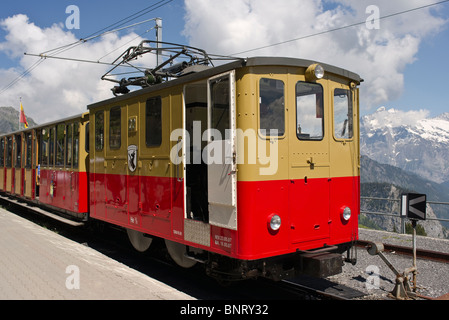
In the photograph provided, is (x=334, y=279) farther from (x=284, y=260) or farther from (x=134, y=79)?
(x=134, y=79)

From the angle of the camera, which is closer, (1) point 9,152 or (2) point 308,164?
(2) point 308,164

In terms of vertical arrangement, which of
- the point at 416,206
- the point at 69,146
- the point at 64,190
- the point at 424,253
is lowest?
the point at 424,253

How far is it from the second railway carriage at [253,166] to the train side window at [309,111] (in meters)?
0.02

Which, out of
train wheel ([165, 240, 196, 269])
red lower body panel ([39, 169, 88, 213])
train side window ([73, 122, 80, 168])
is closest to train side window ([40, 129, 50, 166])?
red lower body panel ([39, 169, 88, 213])

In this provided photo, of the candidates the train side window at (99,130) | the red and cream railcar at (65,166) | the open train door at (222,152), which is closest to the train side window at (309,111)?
the open train door at (222,152)

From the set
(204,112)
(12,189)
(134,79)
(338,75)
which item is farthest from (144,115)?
(12,189)

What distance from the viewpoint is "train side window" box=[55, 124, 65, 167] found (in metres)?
11.1

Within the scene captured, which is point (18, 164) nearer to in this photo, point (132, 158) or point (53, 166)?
point (53, 166)

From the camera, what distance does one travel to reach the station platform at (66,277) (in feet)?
17.9

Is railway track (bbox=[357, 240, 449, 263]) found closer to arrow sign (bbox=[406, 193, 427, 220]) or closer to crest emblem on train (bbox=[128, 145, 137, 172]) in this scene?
arrow sign (bbox=[406, 193, 427, 220])

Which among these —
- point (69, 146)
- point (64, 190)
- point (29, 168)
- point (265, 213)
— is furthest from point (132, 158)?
point (29, 168)

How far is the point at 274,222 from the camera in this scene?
5.23 metres

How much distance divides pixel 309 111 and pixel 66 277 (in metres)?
4.33

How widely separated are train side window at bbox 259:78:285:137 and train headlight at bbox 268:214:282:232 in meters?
1.05
